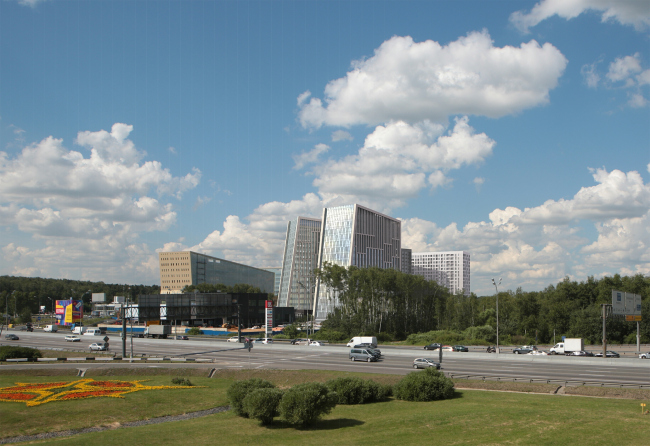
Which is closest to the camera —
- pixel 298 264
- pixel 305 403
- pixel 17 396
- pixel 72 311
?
pixel 305 403

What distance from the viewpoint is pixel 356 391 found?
2652cm

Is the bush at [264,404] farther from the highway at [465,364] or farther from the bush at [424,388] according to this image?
the highway at [465,364]

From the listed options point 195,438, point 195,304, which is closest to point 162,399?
point 195,438

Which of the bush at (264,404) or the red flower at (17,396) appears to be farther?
the red flower at (17,396)

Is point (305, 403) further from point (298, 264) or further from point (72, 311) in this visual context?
point (298, 264)

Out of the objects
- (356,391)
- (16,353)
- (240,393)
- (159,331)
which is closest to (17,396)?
(240,393)

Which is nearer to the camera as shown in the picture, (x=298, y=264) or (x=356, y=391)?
(x=356, y=391)

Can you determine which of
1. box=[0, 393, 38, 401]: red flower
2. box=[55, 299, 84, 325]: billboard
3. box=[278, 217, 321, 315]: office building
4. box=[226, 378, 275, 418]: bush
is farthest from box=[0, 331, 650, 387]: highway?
box=[278, 217, 321, 315]: office building

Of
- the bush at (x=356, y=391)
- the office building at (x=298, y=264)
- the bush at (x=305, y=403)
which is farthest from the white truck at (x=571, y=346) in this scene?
the office building at (x=298, y=264)

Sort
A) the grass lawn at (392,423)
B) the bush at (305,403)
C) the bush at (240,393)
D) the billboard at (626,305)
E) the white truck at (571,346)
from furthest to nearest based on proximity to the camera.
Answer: the white truck at (571,346) → the billboard at (626,305) → the bush at (240,393) → the bush at (305,403) → the grass lawn at (392,423)

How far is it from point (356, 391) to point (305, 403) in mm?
6986

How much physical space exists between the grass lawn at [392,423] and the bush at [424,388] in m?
0.89

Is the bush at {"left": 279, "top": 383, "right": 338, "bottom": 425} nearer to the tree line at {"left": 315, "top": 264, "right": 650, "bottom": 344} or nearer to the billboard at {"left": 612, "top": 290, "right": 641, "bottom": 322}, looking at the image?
the billboard at {"left": 612, "top": 290, "right": 641, "bottom": 322}

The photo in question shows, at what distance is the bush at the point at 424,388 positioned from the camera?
86.6ft
